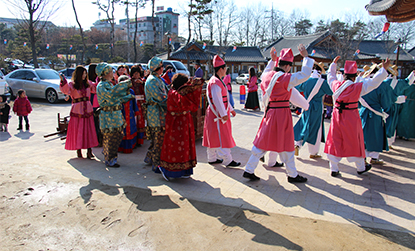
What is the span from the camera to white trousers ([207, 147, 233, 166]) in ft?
16.6

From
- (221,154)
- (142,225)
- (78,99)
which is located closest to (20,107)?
(78,99)

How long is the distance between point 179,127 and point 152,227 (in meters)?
1.53

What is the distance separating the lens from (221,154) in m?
5.10

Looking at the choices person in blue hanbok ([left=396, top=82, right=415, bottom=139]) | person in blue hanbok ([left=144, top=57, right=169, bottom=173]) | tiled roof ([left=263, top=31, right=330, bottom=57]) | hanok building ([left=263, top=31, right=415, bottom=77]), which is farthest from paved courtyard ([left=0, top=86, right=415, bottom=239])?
tiled roof ([left=263, top=31, right=330, bottom=57])

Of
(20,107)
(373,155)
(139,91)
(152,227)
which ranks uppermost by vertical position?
(139,91)

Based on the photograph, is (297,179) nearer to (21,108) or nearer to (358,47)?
Result: (21,108)

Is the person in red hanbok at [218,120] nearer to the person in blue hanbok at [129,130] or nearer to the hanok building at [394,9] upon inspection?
the person in blue hanbok at [129,130]

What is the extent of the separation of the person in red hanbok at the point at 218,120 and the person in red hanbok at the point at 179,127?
675 millimetres

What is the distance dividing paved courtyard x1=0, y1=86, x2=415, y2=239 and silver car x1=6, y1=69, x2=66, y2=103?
7348 millimetres

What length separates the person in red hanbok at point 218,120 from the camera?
4.71 metres

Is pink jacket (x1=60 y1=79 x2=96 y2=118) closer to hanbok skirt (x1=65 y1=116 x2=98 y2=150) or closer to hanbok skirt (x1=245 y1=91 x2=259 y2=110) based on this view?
hanbok skirt (x1=65 y1=116 x2=98 y2=150)

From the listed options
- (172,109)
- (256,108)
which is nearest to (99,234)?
(172,109)

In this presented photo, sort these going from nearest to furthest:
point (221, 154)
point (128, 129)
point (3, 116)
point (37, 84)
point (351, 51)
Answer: point (221, 154) → point (128, 129) → point (3, 116) → point (37, 84) → point (351, 51)

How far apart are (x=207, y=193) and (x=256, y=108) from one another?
8.43 meters
